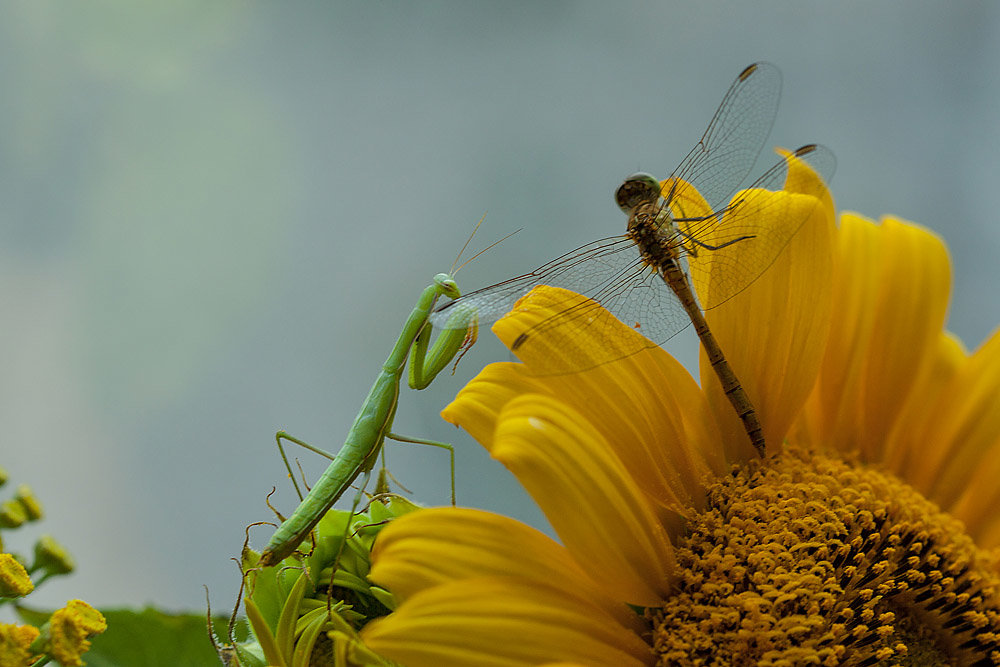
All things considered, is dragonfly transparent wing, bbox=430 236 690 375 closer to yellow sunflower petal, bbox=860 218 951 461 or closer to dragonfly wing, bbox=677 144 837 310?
dragonfly wing, bbox=677 144 837 310

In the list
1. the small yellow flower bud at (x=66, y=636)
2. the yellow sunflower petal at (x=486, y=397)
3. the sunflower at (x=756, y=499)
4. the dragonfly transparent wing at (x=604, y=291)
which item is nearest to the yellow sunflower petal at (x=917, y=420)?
the sunflower at (x=756, y=499)

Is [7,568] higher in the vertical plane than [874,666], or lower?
higher

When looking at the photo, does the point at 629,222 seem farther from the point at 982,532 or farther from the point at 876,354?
the point at 982,532

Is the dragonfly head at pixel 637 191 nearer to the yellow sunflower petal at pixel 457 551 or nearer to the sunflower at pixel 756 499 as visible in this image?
the sunflower at pixel 756 499

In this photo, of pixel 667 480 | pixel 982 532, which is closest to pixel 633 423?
pixel 667 480

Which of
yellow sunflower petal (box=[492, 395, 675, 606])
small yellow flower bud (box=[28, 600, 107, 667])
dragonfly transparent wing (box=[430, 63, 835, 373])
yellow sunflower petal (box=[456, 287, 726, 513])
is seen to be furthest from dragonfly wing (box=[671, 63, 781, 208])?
small yellow flower bud (box=[28, 600, 107, 667])

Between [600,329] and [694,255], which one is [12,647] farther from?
[694,255]

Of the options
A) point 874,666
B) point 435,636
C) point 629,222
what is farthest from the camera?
point 629,222
